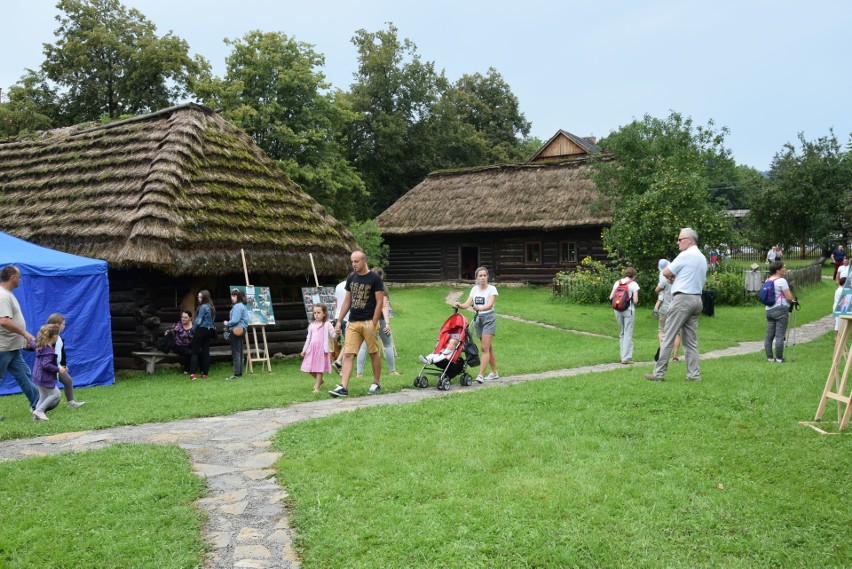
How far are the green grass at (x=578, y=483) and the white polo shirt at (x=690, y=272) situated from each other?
134 cm

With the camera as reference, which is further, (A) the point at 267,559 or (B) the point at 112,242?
(B) the point at 112,242

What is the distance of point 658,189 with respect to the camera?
22812 millimetres

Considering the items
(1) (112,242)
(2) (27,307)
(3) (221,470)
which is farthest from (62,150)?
(3) (221,470)

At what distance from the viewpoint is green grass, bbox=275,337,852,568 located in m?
4.36

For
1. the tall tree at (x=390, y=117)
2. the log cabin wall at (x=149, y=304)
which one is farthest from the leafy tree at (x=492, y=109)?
the log cabin wall at (x=149, y=304)

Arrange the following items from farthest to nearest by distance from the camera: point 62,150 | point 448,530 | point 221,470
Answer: point 62,150 < point 221,470 < point 448,530

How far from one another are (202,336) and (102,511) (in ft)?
26.8

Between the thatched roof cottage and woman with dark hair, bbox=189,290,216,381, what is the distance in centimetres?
88

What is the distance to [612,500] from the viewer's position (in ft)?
16.4

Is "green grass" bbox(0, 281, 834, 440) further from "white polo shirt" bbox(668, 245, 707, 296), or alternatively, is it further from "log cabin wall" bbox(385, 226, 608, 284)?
"log cabin wall" bbox(385, 226, 608, 284)

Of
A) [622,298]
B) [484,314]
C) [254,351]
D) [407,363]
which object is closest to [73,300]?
[254,351]

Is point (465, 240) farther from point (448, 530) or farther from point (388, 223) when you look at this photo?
point (448, 530)

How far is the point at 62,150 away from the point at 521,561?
54.7 feet

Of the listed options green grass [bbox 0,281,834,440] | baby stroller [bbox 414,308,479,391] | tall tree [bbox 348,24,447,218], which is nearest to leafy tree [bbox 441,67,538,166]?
tall tree [bbox 348,24,447,218]
